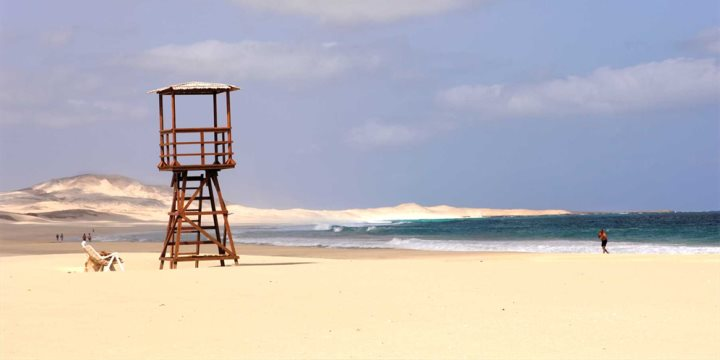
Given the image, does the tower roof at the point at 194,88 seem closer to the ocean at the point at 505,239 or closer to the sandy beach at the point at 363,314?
the sandy beach at the point at 363,314

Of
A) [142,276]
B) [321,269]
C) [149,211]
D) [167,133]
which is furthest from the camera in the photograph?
[149,211]

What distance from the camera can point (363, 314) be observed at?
14305mm

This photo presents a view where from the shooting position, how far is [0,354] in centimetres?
1094

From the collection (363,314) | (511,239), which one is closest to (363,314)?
(363,314)

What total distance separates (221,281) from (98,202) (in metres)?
163

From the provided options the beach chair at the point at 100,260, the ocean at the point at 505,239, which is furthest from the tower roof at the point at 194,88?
the ocean at the point at 505,239

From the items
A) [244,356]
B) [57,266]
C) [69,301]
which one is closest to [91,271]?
[57,266]

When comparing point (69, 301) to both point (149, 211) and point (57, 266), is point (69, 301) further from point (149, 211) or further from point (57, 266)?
point (149, 211)

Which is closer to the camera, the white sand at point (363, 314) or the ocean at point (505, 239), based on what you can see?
the white sand at point (363, 314)

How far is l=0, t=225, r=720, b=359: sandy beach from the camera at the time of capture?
36.8ft

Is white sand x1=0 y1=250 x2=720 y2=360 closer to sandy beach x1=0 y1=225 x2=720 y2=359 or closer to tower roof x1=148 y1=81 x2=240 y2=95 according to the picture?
sandy beach x1=0 y1=225 x2=720 y2=359

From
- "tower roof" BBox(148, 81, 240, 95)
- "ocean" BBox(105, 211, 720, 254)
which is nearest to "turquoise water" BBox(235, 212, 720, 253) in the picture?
"ocean" BBox(105, 211, 720, 254)

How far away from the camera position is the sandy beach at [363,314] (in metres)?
11.2

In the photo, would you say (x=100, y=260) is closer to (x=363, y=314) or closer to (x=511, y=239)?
(x=363, y=314)
